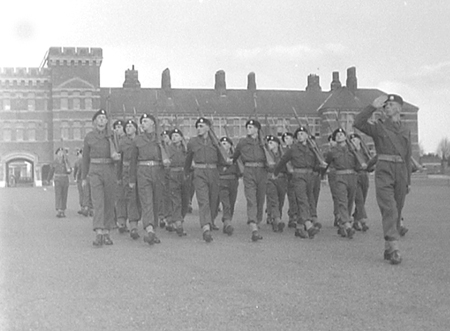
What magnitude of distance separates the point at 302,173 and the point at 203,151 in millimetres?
1947

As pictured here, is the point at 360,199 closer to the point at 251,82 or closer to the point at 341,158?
the point at 341,158

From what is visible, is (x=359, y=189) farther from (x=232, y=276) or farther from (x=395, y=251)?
(x=232, y=276)

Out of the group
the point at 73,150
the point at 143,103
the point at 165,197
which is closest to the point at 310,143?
the point at 165,197

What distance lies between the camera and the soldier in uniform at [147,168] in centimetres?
1201

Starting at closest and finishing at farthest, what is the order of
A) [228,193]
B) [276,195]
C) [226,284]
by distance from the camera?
[226,284] < [228,193] < [276,195]

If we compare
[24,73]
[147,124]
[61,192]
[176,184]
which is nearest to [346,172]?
[176,184]

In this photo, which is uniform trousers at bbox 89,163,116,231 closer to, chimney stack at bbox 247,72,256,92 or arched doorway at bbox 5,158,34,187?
arched doorway at bbox 5,158,34,187

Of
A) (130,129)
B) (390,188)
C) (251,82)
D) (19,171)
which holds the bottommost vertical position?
(19,171)

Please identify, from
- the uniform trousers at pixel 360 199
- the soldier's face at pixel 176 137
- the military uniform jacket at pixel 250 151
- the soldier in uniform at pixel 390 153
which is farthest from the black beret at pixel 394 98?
the soldier's face at pixel 176 137

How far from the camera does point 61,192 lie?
2017 cm

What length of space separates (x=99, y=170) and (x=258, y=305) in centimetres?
614

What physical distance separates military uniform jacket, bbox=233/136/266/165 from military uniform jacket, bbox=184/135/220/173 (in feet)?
1.72

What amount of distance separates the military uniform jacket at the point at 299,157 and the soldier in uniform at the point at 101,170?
10.5ft

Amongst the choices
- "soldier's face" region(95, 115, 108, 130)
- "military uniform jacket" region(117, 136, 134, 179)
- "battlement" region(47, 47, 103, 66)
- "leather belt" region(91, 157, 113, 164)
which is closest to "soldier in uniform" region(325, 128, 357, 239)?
"military uniform jacket" region(117, 136, 134, 179)
